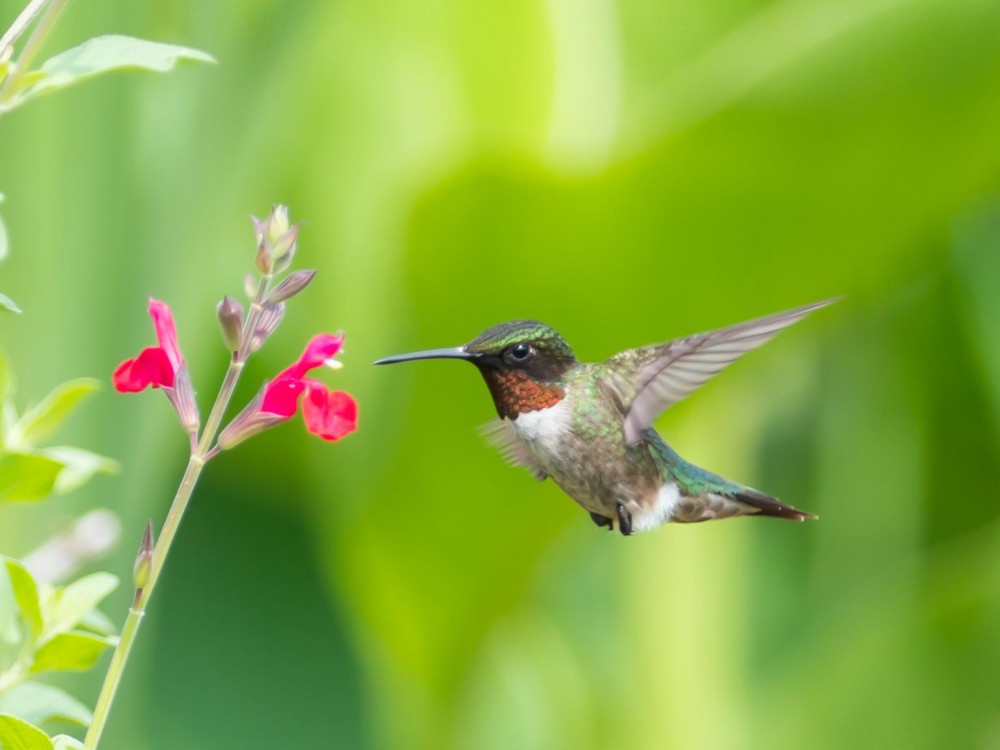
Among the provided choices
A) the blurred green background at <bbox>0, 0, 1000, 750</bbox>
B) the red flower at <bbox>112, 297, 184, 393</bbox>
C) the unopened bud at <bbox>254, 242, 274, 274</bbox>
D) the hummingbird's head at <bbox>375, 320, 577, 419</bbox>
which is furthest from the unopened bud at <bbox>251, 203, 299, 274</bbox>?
the blurred green background at <bbox>0, 0, 1000, 750</bbox>

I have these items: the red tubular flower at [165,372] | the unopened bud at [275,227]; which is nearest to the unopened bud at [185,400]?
the red tubular flower at [165,372]

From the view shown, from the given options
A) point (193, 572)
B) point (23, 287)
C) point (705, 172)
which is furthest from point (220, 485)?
point (705, 172)

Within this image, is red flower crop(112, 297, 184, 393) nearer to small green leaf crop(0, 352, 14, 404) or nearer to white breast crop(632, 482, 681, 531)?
small green leaf crop(0, 352, 14, 404)

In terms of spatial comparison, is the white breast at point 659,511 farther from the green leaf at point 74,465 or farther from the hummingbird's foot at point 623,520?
the green leaf at point 74,465

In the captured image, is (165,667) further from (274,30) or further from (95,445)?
(274,30)

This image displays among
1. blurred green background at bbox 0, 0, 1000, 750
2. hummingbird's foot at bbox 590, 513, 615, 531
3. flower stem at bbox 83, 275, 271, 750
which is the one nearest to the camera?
flower stem at bbox 83, 275, 271, 750

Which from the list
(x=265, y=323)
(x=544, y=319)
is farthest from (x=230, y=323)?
(x=544, y=319)
